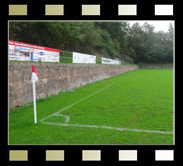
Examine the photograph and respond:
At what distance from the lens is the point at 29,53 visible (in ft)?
31.6

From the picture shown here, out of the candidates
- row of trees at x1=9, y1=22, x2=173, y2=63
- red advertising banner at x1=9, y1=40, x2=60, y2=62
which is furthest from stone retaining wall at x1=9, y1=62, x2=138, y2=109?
row of trees at x1=9, y1=22, x2=173, y2=63

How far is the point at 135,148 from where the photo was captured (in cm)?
271

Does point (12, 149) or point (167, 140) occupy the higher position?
point (12, 149)

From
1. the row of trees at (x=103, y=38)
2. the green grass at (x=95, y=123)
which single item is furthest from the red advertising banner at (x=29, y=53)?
the row of trees at (x=103, y=38)

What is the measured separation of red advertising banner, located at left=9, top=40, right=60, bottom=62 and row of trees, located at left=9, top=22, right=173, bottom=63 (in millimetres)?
8542

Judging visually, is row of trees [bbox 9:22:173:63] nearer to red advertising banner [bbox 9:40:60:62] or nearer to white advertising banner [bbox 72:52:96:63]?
white advertising banner [bbox 72:52:96:63]

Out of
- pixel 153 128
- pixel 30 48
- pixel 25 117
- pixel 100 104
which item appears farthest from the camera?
pixel 30 48

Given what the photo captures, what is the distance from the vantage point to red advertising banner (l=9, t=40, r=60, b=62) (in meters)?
8.53

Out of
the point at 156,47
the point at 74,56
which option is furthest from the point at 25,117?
the point at 156,47

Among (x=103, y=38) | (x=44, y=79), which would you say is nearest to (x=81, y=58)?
(x=44, y=79)

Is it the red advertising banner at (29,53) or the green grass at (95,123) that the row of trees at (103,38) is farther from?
the green grass at (95,123)

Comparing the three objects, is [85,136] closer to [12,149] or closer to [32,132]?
[32,132]

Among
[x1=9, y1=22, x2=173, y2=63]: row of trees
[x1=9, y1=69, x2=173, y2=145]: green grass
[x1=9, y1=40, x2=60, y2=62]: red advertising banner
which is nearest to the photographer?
[x1=9, y1=69, x2=173, y2=145]: green grass
